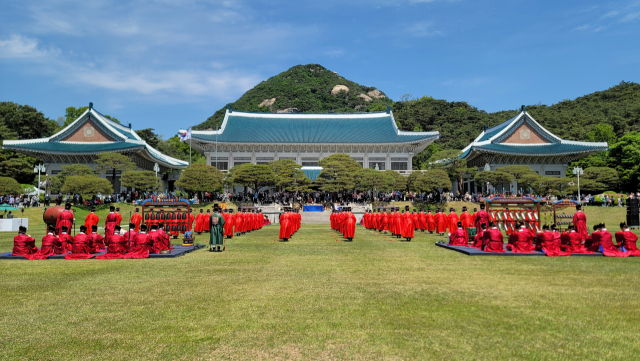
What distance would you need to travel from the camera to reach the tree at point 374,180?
139 feet

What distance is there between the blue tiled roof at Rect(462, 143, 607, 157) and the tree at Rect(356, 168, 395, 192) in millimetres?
13726

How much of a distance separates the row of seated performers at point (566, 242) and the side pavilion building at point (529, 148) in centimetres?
3866

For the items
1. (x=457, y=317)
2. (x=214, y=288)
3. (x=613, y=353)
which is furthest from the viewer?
(x=214, y=288)

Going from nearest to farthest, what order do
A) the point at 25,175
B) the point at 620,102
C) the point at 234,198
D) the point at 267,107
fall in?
the point at 234,198, the point at 25,175, the point at 620,102, the point at 267,107

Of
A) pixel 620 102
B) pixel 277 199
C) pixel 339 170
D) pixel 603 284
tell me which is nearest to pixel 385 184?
pixel 339 170

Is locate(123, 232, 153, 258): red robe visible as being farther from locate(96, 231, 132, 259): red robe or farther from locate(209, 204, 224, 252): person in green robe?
locate(209, 204, 224, 252): person in green robe

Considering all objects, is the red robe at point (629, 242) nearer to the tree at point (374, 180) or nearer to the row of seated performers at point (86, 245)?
the row of seated performers at point (86, 245)

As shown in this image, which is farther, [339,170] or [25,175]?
[25,175]

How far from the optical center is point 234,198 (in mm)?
45156

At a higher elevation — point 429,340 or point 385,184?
point 385,184

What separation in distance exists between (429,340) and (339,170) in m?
38.7

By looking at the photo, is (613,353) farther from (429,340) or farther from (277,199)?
(277,199)

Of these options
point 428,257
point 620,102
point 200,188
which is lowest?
point 428,257

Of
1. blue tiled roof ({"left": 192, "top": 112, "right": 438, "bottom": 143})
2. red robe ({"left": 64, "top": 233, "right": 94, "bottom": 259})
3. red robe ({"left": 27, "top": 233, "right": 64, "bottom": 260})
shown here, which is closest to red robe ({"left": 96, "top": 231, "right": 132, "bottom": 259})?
red robe ({"left": 64, "top": 233, "right": 94, "bottom": 259})
